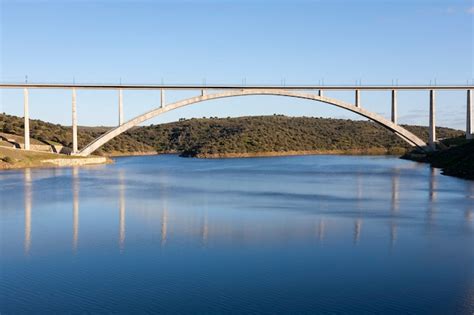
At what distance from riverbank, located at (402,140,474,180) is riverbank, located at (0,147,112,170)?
28.7 metres

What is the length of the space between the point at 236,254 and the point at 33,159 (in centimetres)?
3480

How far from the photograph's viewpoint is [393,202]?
866 inches

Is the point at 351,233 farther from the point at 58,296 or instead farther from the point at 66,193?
the point at 66,193

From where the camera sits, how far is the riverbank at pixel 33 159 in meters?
41.2

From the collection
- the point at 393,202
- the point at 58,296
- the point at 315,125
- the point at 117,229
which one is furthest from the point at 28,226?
the point at 315,125

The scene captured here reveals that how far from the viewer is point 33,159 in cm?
4334

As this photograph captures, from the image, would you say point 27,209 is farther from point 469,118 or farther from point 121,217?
point 469,118

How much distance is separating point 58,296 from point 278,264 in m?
4.25

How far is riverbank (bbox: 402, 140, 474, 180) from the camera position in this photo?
34.7m

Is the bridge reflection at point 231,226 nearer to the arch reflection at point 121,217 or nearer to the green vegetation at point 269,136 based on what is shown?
the arch reflection at point 121,217

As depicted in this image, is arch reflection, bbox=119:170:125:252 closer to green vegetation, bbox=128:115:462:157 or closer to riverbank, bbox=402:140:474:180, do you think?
riverbank, bbox=402:140:474:180

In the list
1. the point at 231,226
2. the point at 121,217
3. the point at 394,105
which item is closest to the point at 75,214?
the point at 121,217

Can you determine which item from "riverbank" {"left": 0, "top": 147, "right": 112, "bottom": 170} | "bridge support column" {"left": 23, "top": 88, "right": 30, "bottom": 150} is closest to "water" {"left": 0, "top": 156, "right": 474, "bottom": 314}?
"riverbank" {"left": 0, "top": 147, "right": 112, "bottom": 170}

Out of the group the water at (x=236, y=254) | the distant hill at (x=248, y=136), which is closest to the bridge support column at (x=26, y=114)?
the distant hill at (x=248, y=136)
